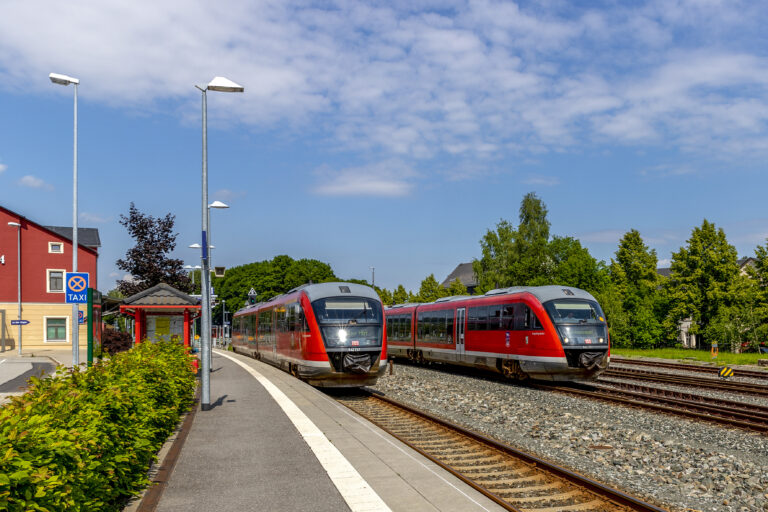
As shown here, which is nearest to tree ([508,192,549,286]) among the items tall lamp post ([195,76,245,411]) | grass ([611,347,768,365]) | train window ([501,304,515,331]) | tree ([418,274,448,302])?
tree ([418,274,448,302])

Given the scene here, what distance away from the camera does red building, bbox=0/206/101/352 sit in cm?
4497

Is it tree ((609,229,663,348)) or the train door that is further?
tree ((609,229,663,348))

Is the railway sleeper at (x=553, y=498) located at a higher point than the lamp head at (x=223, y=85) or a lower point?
lower

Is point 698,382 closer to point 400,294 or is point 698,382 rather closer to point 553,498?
point 553,498

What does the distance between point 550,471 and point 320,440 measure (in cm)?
351

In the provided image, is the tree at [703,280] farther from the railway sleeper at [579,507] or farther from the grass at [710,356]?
the railway sleeper at [579,507]

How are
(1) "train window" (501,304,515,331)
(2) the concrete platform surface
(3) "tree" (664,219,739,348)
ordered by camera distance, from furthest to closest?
(3) "tree" (664,219,739,348)
(1) "train window" (501,304,515,331)
(2) the concrete platform surface

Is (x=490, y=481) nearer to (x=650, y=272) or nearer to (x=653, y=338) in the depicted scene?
(x=653, y=338)

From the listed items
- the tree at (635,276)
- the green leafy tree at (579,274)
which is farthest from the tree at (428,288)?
the tree at (635,276)

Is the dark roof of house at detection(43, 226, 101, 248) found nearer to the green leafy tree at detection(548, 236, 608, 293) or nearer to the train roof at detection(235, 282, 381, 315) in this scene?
the green leafy tree at detection(548, 236, 608, 293)

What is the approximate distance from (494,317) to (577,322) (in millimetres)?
3499

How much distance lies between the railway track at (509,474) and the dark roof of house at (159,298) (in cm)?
989

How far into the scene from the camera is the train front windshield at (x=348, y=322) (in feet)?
58.7

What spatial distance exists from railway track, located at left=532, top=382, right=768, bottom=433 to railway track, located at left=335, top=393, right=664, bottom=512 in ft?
19.0
